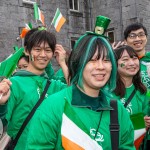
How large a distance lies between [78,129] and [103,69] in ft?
1.35

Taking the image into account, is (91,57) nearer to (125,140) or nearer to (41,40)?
(125,140)

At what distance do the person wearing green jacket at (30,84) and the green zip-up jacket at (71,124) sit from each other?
0.78 metres

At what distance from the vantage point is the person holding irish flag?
1.84 metres

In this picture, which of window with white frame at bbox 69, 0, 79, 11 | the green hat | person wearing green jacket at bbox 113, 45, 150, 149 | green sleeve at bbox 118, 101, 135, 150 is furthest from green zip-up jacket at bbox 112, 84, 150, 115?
window with white frame at bbox 69, 0, 79, 11

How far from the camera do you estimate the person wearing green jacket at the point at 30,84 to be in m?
2.71

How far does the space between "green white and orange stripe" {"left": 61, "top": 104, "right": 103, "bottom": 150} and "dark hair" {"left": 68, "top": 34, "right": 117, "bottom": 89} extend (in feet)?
0.81

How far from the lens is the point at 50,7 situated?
439 inches

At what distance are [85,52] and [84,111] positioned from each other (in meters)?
0.36

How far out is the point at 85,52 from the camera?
1949mm

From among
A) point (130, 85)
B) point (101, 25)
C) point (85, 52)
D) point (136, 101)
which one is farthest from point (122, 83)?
point (85, 52)

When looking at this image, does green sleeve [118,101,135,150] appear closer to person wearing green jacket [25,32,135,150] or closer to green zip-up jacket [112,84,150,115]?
person wearing green jacket [25,32,135,150]

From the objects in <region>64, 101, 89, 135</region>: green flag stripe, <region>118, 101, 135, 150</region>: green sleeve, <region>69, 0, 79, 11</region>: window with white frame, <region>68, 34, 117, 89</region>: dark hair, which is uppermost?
<region>69, 0, 79, 11</region>: window with white frame

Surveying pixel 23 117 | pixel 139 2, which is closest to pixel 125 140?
pixel 23 117

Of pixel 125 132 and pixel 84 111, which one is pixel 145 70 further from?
pixel 84 111
